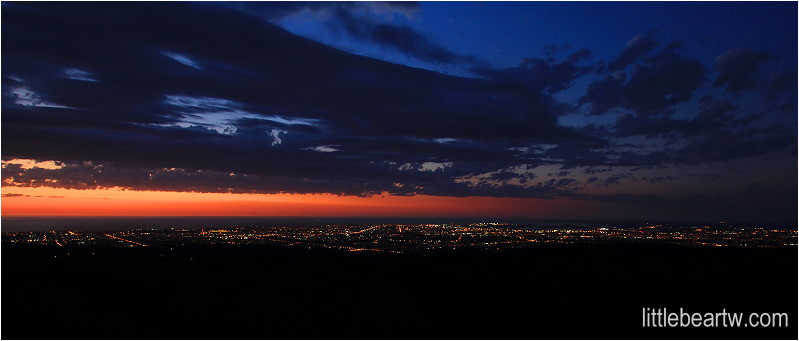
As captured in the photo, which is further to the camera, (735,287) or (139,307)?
(735,287)

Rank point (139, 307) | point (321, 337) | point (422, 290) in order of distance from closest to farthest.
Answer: point (321, 337) → point (139, 307) → point (422, 290)

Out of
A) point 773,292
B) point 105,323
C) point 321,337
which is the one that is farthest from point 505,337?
point 773,292

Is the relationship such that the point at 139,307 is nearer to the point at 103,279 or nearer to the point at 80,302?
the point at 80,302

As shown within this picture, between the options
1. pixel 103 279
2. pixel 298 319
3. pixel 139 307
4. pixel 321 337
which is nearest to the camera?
pixel 321 337

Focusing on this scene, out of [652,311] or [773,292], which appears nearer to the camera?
[652,311]

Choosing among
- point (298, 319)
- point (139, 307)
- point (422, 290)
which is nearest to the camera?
point (298, 319)

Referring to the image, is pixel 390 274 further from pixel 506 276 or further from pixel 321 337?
pixel 321 337

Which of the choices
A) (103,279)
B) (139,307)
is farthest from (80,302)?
(103,279)

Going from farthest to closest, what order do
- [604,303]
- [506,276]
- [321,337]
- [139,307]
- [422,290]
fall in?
[506,276] → [422,290] → [604,303] → [139,307] → [321,337]
